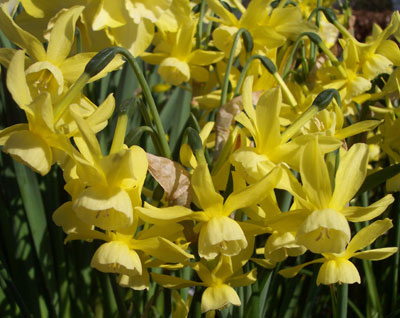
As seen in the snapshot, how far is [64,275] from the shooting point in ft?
4.31

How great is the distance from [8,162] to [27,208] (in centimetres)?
16

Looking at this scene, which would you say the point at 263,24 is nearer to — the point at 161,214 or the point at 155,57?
the point at 155,57

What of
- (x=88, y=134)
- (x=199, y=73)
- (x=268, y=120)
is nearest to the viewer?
(x=88, y=134)

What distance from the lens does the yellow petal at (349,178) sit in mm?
736

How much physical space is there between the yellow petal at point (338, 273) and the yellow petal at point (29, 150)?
0.53 metres

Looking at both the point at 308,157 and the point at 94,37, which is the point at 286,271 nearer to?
the point at 308,157

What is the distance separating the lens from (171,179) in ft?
2.60

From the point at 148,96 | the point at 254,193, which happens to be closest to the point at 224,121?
the point at 148,96

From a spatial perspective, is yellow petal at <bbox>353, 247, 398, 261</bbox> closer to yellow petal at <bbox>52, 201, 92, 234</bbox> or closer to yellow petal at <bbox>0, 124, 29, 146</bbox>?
yellow petal at <bbox>52, 201, 92, 234</bbox>

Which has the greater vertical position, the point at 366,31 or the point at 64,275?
the point at 64,275

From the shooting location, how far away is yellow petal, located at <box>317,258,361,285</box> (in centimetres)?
83

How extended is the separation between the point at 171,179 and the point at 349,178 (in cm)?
30

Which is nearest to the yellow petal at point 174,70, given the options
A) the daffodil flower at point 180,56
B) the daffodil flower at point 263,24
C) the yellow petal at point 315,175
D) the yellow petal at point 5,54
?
the daffodil flower at point 180,56

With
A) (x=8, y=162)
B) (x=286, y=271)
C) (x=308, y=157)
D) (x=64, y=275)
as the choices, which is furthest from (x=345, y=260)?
(x=8, y=162)
